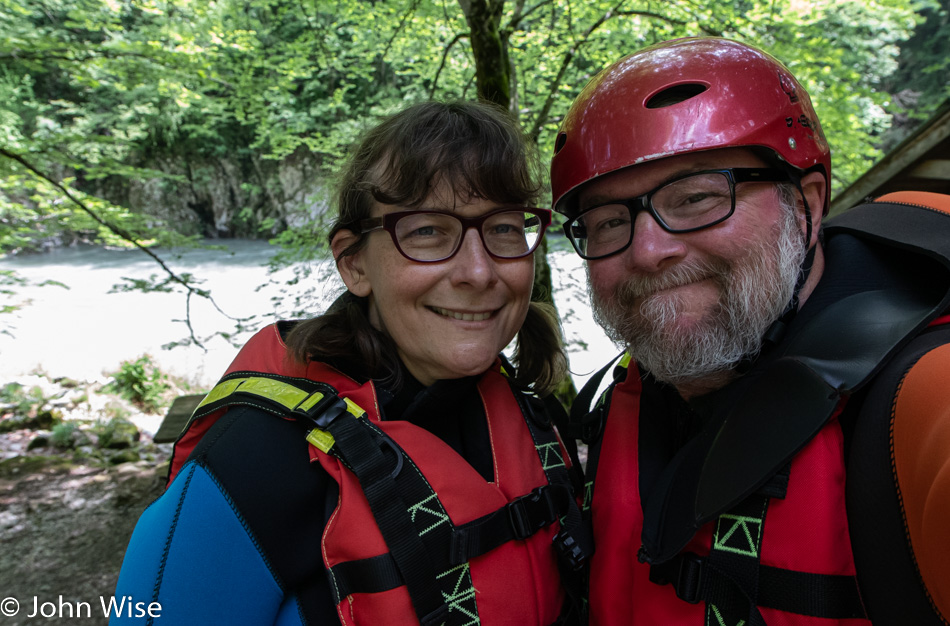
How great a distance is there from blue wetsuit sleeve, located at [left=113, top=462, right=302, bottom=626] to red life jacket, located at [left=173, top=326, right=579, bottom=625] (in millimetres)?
189

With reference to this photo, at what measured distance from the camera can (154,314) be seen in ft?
48.8

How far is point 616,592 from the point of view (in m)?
1.53

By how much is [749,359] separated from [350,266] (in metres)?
1.30

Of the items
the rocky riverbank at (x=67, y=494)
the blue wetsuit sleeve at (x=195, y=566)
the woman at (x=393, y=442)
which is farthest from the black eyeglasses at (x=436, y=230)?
the rocky riverbank at (x=67, y=494)

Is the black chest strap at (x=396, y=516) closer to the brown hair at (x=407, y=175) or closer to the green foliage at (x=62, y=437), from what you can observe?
the brown hair at (x=407, y=175)

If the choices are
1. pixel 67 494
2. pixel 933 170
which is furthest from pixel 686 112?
pixel 67 494

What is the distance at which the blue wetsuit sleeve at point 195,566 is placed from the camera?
1.20m

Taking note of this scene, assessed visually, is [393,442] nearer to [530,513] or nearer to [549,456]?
[530,513]

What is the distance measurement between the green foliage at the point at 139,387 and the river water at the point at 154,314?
79 centimetres

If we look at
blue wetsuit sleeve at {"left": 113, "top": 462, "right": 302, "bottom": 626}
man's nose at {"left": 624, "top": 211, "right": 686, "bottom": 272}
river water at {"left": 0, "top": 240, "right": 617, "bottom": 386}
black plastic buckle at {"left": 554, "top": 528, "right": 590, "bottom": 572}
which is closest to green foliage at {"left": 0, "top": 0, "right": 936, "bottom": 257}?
river water at {"left": 0, "top": 240, "right": 617, "bottom": 386}

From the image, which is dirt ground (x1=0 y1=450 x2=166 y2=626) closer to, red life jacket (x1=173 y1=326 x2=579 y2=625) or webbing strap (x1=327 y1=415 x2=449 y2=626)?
red life jacket (x1=173 y1=326 x2=579 y2=625)

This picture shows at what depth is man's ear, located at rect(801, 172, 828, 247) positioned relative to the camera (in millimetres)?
1730

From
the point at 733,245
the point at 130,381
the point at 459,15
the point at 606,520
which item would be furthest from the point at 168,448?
the point at 733,245

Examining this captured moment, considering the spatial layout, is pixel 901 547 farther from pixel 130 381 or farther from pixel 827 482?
pixel 130 381
